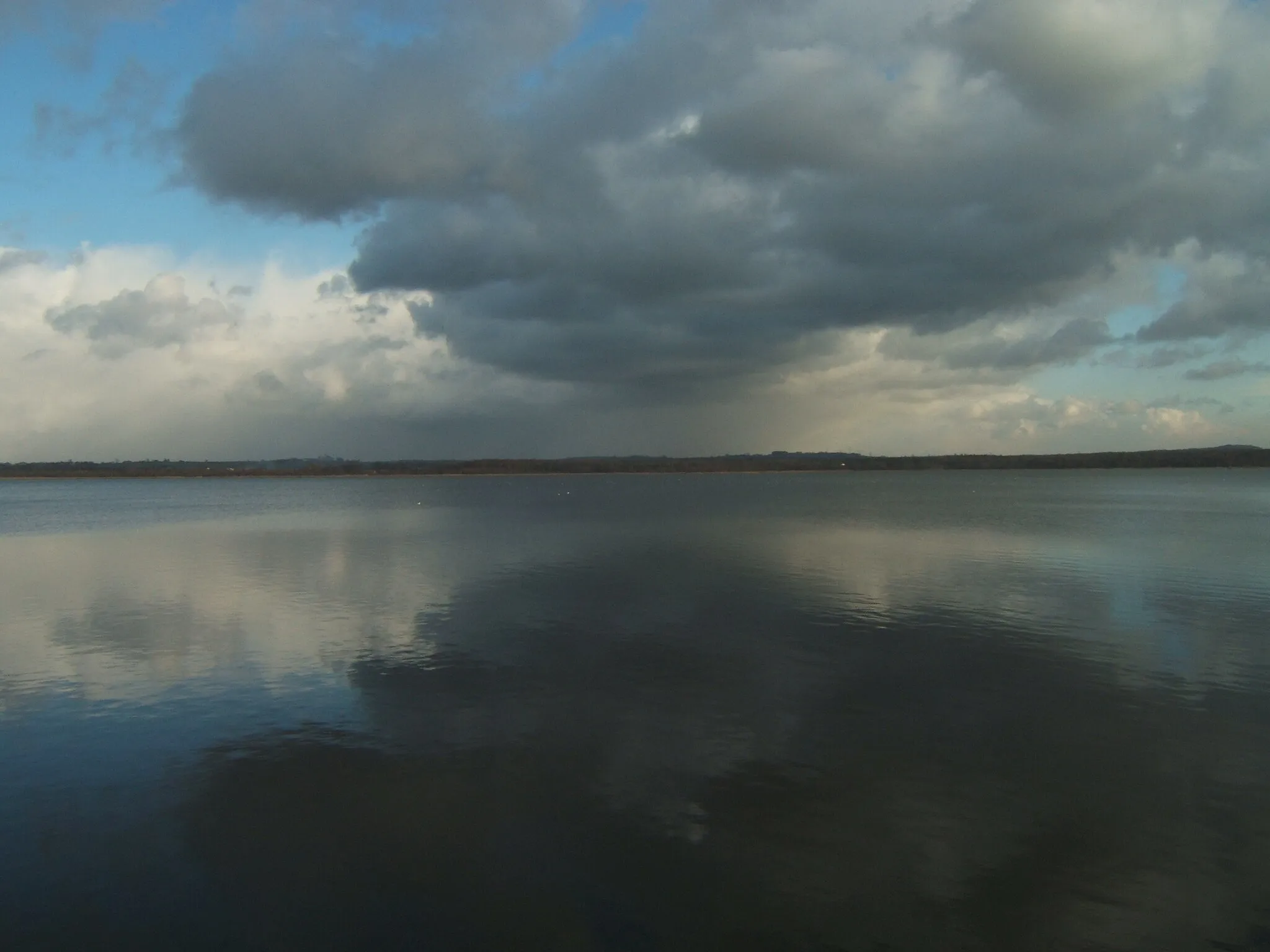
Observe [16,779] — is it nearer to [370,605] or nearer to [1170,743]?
[370,605]

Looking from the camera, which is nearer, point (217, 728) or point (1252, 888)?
point (1252, 888)

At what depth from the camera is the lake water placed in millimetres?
8352

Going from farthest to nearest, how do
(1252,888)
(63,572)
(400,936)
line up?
(63,572) → (1252,888) → (400,936)

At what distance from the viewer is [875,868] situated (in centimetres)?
905

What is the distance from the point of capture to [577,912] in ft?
27.3

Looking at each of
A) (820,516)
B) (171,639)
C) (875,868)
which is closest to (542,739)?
(875,868)

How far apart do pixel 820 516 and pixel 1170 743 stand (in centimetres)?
4774

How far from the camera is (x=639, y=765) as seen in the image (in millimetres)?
11820

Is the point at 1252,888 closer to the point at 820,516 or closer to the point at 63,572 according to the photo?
the point at 63,572

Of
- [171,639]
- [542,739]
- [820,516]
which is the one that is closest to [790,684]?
[542,739]

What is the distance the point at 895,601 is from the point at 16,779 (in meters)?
20.2

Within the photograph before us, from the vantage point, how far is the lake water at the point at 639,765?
835cm

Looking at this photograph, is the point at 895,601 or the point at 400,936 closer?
the point at 400,936

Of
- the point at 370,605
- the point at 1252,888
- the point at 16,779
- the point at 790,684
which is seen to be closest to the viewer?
the point at 1252,888
